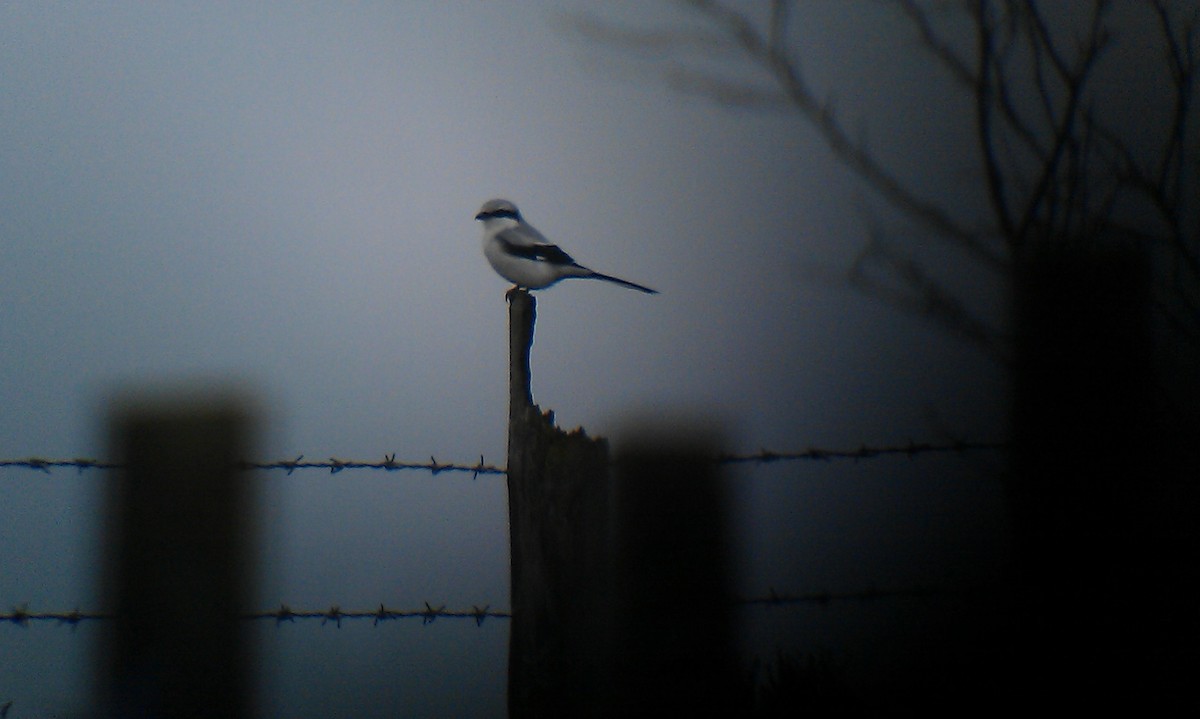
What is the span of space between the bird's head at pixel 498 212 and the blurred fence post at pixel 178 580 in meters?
1.16

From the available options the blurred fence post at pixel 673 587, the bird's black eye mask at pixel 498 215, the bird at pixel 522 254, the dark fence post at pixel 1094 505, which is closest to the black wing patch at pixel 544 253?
the bird at pixel 522 254

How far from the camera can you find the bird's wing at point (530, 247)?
2.59 m

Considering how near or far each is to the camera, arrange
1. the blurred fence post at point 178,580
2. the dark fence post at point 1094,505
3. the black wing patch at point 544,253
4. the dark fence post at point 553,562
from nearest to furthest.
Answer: the dark fence post at point 553,562 < the blurred fence post at point 178,580 < the dark fence post at point 1094,505 < the black wing patch at point 544,253

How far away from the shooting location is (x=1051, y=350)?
2.57m

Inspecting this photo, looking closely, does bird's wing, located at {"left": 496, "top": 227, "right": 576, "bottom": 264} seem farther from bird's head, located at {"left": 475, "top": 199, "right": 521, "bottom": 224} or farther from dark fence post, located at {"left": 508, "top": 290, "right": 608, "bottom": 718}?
dark fence post, located at {"left": 508, "top": 290, "right": 608, "bottom": 718}

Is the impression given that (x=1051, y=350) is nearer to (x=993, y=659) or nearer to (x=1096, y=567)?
(x=1096, y=567)

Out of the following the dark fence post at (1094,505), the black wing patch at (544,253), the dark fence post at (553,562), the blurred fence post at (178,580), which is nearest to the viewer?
the dark fence post at (553,562)

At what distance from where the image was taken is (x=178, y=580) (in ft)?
6.12

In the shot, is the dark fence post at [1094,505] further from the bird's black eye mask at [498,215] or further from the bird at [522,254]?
the bird's black eye mask at [498,215]

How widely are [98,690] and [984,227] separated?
10.1ft

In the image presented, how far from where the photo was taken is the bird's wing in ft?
8.48

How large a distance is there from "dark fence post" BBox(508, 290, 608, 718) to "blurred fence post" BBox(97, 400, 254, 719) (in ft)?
2.76

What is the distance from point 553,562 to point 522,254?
1.38 meters

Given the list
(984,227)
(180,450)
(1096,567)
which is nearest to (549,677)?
(180,450)
